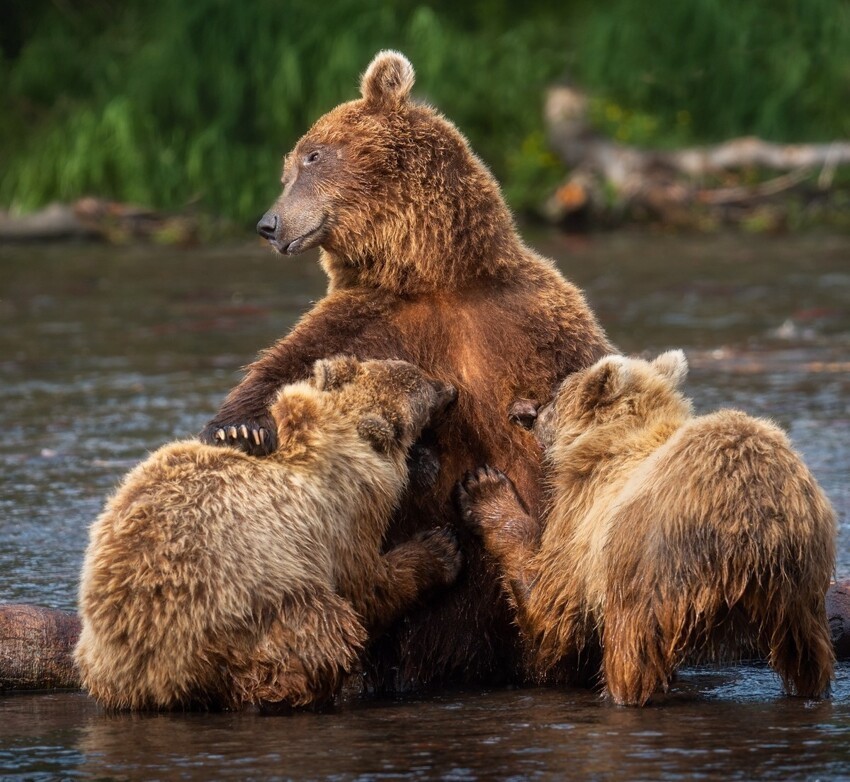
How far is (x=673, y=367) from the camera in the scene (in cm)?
558

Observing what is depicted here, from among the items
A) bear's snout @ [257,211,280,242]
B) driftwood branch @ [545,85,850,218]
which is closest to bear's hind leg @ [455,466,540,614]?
bear's snout @ [257,211,280,242]

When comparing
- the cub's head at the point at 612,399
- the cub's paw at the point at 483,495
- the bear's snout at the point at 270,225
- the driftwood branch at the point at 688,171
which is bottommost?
the cub's paw at the point at 483,495

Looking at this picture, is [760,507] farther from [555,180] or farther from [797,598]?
[555,180]

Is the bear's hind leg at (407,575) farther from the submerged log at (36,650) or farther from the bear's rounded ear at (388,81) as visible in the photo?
the bear's rounded ear at (388,81)

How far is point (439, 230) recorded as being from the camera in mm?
5867

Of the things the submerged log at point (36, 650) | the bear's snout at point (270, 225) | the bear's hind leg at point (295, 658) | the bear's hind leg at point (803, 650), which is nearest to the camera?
the bear's hind leg at point (803, 650)

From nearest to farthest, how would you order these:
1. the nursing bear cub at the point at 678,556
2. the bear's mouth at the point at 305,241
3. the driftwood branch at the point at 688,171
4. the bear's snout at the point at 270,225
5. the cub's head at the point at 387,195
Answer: the nursing bear cub at the point at 678,556, the cub's head at the point at 387,195, the bear's mouth at the point at 305,241, the bear's snout at the point at 270,225, the driftwood branch at the point at 688,171

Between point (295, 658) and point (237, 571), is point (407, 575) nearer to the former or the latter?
point (295, 658)

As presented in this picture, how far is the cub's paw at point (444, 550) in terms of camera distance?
5.52m

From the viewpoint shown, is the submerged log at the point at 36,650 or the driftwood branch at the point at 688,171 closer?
the submerged log at the point at 36,650

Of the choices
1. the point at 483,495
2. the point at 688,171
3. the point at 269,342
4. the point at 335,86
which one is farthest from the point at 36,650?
the point at 335,86

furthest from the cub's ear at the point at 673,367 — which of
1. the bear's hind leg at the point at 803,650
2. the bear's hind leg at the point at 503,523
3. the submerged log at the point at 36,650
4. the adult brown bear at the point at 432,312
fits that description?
the submerged log at the point at 36,650

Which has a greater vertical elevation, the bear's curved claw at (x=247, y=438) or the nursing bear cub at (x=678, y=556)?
the bear's curved claw at (x=247, y=438)

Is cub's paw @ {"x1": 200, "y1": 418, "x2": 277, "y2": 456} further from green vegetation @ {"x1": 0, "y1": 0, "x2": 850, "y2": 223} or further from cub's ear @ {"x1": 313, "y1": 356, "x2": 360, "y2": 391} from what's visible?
green vegetation @ {"x1": 0, "y1": 0, "x2": 850, "y2": 223}
